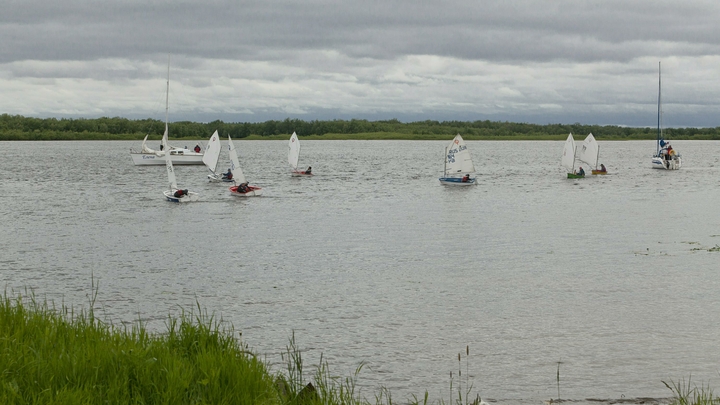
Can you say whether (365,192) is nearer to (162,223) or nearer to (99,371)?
(162,223)

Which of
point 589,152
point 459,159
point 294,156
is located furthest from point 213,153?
point 589,152

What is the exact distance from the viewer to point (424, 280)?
25.9 meters

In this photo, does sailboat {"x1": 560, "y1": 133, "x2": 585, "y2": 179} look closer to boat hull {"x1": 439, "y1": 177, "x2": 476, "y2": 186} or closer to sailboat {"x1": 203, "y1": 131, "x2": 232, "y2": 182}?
boat hull {"x1": 439, "y1": 177, "x2": 476, "y2": 186}

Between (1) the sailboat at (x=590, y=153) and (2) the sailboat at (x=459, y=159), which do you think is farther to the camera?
(1) the sailboat at (x=590, y=153)

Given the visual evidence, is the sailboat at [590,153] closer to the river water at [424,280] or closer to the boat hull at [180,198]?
the river water at [424,280]

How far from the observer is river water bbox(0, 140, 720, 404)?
52.4 ft

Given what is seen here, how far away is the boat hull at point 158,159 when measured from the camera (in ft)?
386

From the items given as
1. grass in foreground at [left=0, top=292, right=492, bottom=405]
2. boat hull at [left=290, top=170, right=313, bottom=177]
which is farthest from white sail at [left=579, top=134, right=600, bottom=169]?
grass in foreground at [left=0, top=292, right=492, bottom=405]

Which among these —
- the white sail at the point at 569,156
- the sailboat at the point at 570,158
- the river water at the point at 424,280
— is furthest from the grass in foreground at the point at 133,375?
the white sail at the point at 569,156

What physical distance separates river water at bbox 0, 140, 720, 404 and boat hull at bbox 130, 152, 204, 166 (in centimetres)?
5952

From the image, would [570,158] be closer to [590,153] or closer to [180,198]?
[590,153]

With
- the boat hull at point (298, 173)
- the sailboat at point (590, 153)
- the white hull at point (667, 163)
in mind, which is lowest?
the boat hull at point (298, 173)

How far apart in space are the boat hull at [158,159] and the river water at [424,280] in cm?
5952

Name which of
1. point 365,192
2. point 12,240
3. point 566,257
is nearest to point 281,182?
point 365,192
